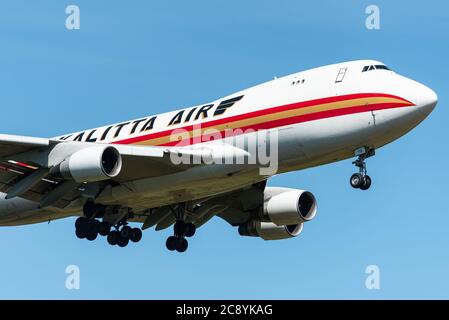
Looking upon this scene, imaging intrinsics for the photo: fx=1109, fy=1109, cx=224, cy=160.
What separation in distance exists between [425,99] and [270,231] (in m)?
13.6

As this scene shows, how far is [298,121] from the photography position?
42.7 metres

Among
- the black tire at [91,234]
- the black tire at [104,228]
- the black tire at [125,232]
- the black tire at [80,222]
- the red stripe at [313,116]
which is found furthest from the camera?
the black tire at [125,232]

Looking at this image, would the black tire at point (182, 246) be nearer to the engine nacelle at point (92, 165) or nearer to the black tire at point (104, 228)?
the black tire at point (104, 228)

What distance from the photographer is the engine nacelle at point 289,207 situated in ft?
163

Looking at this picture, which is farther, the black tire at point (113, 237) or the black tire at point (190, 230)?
the black tire at point (190, 230)

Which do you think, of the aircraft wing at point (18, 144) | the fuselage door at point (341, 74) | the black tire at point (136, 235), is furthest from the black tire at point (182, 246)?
the fuselage door at point (341, 74)

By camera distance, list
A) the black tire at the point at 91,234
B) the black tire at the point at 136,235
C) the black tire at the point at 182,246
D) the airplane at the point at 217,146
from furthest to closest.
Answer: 1. the black tire at the point at 182,246
2. the black tire at the point at 136,235
3. the black tire at the point at 91,234
4. the airplane at the point at 217,146

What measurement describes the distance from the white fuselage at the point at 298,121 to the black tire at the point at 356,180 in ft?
3.52

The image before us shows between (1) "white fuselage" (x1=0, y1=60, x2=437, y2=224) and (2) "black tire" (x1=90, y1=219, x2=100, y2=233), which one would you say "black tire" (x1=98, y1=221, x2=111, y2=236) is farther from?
(1) "white fuselage" (x1=0, y1=60, x2=437, y2=224)

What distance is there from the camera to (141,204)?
1860 inches

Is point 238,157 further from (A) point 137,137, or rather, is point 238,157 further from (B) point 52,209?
(B) point 52,209

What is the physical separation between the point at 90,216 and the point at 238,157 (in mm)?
7330

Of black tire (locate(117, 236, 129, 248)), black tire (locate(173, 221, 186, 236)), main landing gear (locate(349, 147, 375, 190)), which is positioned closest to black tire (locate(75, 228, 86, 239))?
black tire (locate(117, 236, 129, 248))
